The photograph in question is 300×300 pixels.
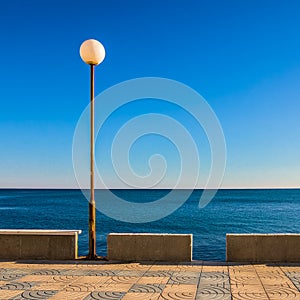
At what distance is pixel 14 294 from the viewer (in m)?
7.00

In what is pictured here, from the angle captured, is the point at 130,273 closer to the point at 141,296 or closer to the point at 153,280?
the point at 153,280

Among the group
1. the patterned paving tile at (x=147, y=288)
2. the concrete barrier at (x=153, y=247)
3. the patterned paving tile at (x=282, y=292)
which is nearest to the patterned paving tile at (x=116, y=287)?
the patterned paving tile at (x=147, y=288)

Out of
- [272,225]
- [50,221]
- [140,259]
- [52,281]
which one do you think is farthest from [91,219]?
[50,221]

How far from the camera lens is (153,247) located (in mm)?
9734

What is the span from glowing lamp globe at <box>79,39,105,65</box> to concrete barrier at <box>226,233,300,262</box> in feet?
17.2

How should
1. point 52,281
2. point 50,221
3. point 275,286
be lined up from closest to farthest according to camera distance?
point 275,286, point 52,281, point 50,221

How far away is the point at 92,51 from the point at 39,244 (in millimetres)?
4721

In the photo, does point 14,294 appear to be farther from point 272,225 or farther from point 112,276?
point 272,225

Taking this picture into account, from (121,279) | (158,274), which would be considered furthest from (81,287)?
(158,274)

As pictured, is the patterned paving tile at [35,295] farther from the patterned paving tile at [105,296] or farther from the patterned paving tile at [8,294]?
the patterned paving tile at [105,296]

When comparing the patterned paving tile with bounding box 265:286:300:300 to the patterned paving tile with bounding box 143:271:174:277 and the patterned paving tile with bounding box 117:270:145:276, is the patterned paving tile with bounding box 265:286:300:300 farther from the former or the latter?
the patterned paving tile with bounding box 117:270:145:276

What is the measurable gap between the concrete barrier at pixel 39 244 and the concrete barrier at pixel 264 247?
3.68m

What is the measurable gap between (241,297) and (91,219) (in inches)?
175

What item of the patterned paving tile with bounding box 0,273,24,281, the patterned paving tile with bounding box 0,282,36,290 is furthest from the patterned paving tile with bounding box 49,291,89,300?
the patterned paving tile with bounding box 0,273,24,281
